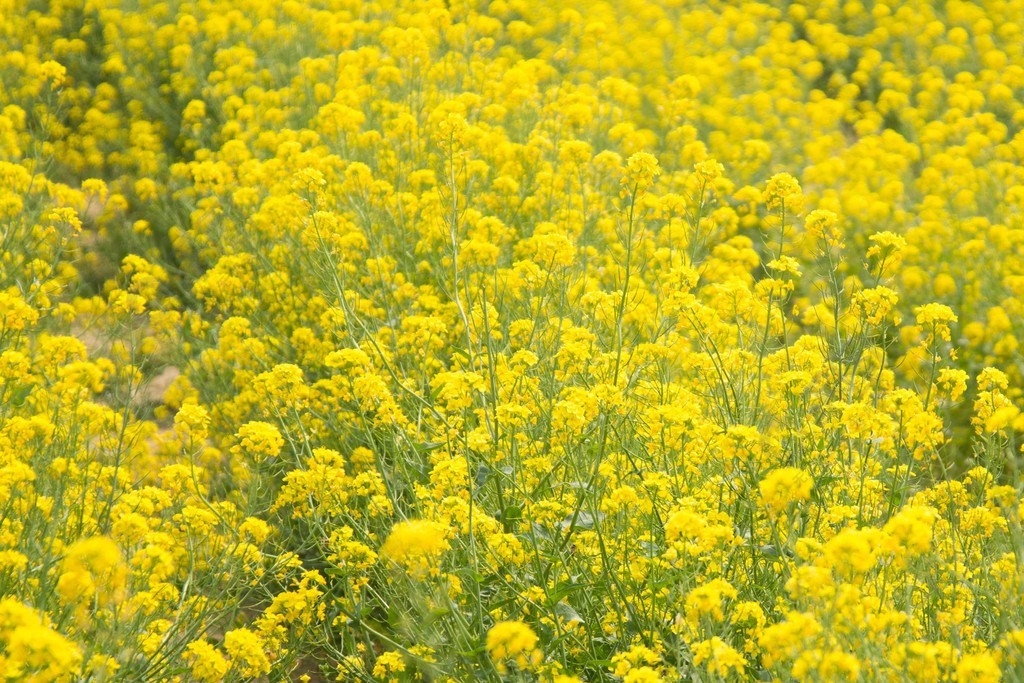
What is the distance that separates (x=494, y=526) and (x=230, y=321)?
240 centimetres

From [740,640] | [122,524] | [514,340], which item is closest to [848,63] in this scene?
[514,340]

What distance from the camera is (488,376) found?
13.7 ft

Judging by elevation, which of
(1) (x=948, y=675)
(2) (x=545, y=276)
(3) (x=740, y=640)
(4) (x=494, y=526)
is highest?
(2) (x=545, y=276)

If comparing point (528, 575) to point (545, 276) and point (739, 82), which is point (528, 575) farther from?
point (739, 82)

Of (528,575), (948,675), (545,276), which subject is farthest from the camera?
(545,276)

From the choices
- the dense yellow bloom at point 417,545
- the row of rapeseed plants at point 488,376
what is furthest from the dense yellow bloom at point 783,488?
the dense yellow bloom at point 417,545

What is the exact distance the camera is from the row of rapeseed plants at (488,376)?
305 cm

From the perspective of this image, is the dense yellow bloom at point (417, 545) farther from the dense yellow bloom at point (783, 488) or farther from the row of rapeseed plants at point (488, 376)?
the dense yellow bloom at point (783, 488)

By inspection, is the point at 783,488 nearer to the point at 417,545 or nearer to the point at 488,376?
the point at 417,545

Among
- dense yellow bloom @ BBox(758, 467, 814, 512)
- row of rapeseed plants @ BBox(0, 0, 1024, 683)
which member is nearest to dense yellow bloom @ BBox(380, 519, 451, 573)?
row of rapeseed plants @ BBox(0, 0, 1024, 683)

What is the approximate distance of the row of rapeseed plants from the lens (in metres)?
3.05

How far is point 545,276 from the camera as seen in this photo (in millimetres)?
4031

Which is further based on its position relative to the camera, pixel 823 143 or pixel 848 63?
pixel 848 63

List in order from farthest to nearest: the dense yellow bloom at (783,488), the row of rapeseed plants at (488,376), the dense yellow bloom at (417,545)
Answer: the row of rapeseed plants at (488,376) → the dense yellow bloom at (417,545) → the dense yellow bloom at (783,488)
